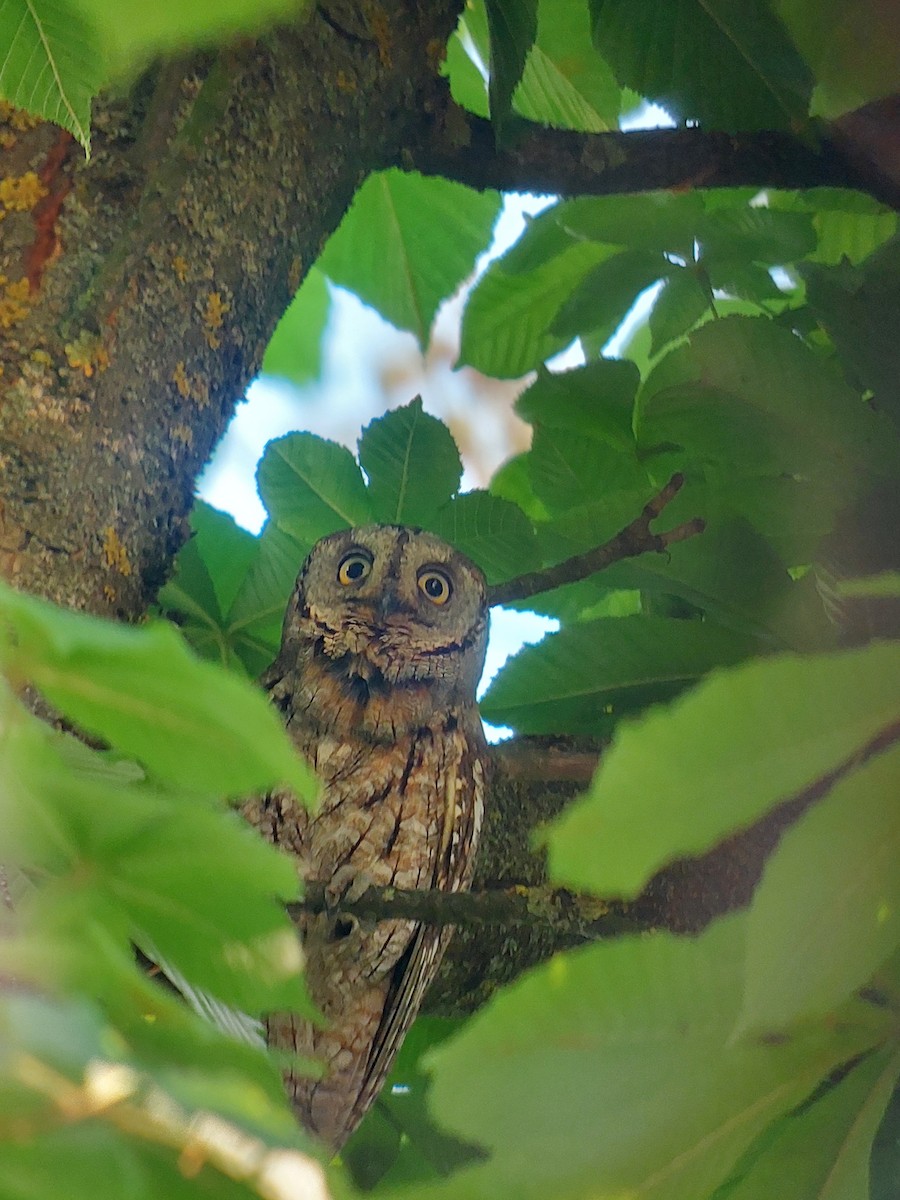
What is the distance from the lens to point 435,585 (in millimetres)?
1562

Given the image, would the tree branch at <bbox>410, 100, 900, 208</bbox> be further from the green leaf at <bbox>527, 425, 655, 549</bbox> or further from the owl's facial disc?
the owl's facial disc

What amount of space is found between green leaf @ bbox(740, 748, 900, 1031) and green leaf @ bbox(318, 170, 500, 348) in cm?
129

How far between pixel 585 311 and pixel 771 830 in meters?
0.62

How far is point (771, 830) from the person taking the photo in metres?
1.02

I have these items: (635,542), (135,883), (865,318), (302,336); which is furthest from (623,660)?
(302,336)

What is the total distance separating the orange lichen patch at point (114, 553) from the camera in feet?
2.98

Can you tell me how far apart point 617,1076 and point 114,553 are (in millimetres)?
621

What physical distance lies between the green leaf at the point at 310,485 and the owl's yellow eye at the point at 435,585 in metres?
0.21

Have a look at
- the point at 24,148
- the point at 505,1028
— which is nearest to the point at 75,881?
the point at 505,1028

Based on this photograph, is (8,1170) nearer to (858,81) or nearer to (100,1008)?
(100,1008)

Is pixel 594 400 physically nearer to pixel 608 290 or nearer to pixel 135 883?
pixel 608 290

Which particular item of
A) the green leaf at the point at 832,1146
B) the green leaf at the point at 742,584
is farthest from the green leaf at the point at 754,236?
the green leaf at the point at 832,1146

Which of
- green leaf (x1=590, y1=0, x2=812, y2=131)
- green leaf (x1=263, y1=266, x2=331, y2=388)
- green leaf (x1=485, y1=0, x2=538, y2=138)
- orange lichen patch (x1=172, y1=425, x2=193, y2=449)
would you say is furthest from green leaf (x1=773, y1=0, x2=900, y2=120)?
green leaf (x1=263, y1=266, x2=331, y2=388)

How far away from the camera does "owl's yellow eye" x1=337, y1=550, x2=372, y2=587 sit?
152cm
